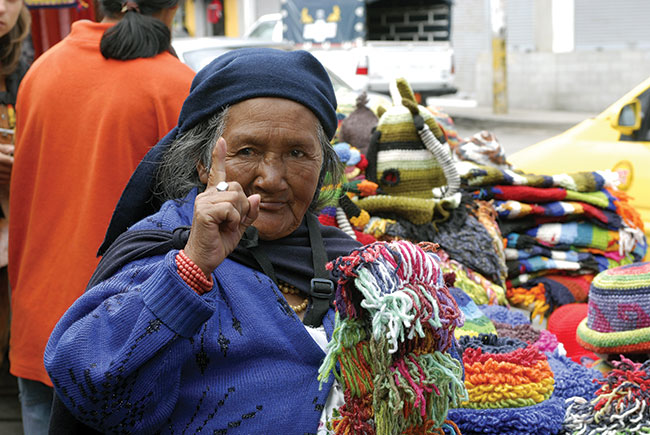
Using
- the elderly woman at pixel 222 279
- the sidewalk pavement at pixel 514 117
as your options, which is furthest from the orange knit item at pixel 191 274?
the sidewalk pavement at pixel 514 117

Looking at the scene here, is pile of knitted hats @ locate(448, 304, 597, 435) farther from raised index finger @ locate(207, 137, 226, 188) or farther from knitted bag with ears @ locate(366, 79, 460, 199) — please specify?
knitted bag with ears @ locate(366, 79, 460, 199)

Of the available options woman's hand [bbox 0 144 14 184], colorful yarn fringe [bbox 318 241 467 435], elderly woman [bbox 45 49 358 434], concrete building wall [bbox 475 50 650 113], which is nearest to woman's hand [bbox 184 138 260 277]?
elderly woman [bbox 45 49 358 434]

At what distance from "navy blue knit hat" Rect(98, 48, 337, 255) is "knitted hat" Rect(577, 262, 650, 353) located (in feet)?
3.64

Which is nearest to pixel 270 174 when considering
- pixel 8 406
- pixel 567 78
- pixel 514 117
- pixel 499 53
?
pixel 8 406

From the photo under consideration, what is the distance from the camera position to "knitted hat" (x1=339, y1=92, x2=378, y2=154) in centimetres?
369

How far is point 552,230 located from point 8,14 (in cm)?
250

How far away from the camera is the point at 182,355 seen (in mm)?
1636

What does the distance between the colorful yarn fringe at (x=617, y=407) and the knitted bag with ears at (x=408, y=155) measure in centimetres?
136

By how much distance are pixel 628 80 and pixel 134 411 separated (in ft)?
56.9

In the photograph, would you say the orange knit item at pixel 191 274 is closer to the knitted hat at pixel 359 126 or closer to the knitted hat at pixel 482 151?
the knitted hat at pixel 359 126

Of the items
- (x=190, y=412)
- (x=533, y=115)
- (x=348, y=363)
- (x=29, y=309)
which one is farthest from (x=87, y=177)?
(x=533, y=115)

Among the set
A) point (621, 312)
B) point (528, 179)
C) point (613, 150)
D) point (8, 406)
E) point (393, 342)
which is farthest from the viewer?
point (613, 150)

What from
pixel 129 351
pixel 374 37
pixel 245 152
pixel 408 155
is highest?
pixel 374 37

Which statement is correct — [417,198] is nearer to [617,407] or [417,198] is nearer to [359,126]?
[359,126]
